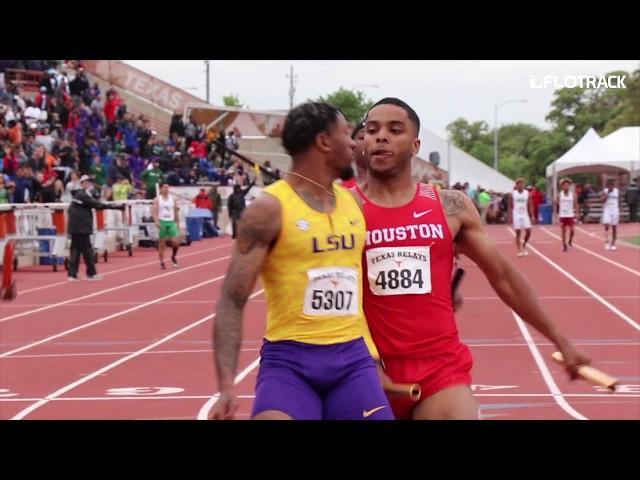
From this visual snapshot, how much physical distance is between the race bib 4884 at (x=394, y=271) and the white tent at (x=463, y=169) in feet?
196

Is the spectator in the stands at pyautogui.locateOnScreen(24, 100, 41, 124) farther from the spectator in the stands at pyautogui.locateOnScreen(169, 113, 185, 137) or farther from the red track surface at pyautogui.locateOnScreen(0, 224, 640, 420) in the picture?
the spectator in the stands at pyautogui.locateOnScreen(169, 113, 185, 137)

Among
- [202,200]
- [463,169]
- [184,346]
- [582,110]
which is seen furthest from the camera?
[582,110]

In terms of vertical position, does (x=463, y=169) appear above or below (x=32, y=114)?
below

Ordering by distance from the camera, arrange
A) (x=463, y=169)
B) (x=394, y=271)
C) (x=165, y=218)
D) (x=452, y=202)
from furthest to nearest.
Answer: (x=463, y=169) → (x=165, y=218) → (x=452, y=202) → (x=394, y=271)

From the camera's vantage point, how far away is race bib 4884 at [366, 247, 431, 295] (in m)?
5.65

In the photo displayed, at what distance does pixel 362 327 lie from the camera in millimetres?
5309

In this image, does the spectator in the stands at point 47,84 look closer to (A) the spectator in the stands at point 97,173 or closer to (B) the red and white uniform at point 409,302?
(A) the spectator in the stands at point 97,173

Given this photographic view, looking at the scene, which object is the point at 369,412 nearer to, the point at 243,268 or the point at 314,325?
the point at 314,325

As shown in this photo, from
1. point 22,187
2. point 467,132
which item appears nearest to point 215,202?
point 22,187

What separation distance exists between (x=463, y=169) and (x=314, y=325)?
208 feet

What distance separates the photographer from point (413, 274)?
5.66m

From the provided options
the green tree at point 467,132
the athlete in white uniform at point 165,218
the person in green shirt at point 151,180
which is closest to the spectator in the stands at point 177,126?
the person in green shirt at point 151,180

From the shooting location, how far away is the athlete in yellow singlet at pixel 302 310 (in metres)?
5.04
